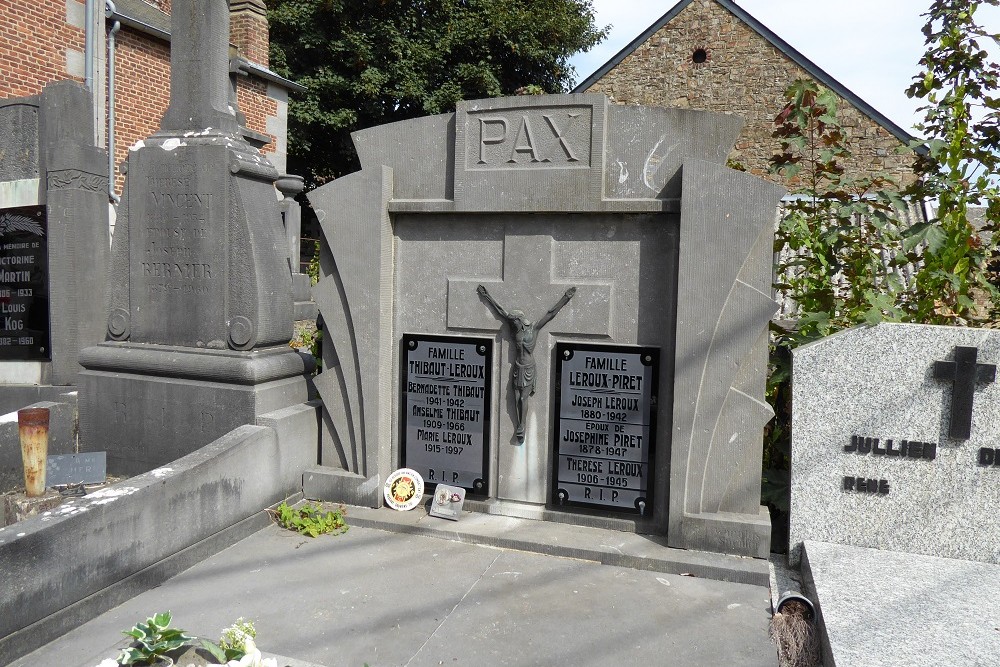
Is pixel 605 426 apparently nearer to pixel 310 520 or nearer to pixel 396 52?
pixel 310 520

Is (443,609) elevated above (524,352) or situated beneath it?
situated beneath

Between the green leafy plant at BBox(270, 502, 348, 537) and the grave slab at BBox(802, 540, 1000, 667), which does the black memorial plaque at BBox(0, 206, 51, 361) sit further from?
the grave slab at BBox(802, 540, 1000, 667)

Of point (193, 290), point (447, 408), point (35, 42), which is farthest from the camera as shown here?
point (35, 42)

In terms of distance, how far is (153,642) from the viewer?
8.19 feet

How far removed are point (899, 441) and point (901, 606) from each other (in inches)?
39.2

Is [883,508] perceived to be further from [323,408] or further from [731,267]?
[323,408]

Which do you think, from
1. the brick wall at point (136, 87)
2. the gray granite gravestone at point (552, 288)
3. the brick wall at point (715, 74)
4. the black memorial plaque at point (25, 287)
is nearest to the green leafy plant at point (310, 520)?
the gray granite gravestone at point (552, 288)

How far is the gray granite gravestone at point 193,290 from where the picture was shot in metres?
4.99

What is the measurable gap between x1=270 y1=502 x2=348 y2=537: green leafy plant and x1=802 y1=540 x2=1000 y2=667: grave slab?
9.28ft

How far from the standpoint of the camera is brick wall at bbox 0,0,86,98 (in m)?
11.4

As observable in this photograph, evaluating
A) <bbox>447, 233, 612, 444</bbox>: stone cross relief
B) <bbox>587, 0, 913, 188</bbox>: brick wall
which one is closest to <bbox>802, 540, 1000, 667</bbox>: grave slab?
<bbox>447, 233, 612, 444</bbox>: stone cross relief

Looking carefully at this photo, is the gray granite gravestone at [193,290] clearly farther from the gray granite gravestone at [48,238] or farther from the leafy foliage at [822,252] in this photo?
the leafy foliage at [822,252]

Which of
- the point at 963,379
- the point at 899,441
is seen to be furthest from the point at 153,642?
the point at 963,379

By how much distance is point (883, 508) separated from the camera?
4.04 m
